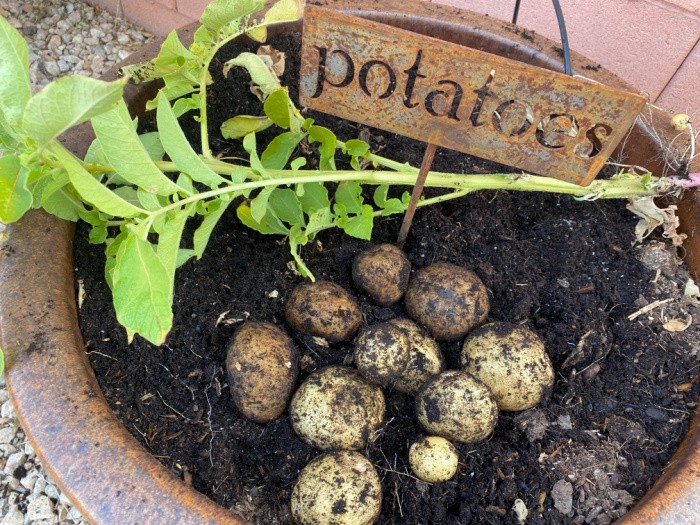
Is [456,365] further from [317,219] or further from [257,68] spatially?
[257,68]

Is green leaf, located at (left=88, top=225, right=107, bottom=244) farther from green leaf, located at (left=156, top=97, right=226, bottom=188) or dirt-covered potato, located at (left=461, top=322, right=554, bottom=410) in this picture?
dirt-covered potato, located at (left=461, top=322, right=554, bottom=410)

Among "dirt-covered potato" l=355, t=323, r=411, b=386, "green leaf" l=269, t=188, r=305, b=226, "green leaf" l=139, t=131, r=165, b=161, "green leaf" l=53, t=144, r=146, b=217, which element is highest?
"green leaf" l=53, t=144, r=146, b=217

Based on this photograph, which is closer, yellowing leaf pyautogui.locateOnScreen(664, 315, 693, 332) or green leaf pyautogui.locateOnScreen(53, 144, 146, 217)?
green leaf pyautogui.locateOnScreen(53, 144, 146, 217)

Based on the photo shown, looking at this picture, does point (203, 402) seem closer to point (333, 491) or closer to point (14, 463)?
point (333, 491)

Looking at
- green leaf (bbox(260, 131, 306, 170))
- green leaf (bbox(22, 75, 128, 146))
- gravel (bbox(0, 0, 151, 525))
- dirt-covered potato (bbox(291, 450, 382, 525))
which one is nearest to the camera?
green leaf (bbox(22, 75, 128, 146))

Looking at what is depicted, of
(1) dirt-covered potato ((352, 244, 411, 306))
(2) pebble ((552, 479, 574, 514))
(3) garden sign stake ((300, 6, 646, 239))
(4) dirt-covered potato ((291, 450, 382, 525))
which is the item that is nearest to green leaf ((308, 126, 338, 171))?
(3) garden sign stake ((300, 6, 646, 239))

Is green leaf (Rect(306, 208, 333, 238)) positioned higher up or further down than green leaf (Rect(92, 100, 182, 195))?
further down

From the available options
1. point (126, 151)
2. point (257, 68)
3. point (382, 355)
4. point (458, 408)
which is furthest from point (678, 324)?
point (126, 151)
